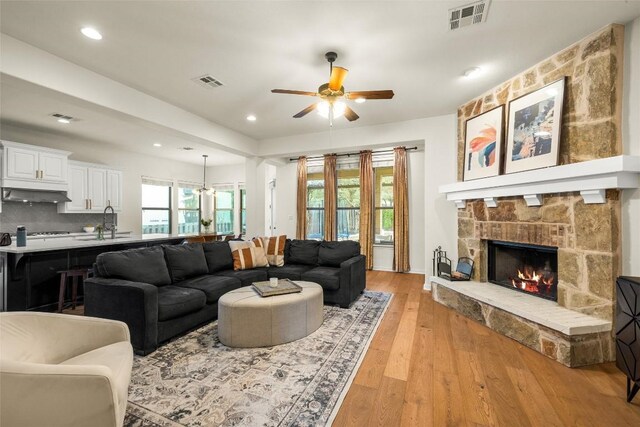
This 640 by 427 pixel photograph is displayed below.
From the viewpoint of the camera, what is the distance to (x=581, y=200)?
107 inches

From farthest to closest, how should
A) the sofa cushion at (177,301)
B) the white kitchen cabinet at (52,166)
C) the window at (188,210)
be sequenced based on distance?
the window at (188,210), the white kitchen cabinet at (52,166), the sofa cushion at (177,301)

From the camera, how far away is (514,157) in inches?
132

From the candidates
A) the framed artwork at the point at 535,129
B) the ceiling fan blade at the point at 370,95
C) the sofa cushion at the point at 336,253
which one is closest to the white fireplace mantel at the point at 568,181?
the framed artwork at the point at 535,129

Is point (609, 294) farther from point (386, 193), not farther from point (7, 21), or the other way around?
point (7, 21)

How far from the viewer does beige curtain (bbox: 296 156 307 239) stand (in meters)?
7.32

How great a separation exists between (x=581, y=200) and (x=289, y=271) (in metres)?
3.46

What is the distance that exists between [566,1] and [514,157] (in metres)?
1.56

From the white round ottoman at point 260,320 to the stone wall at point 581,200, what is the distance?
2.71 meters

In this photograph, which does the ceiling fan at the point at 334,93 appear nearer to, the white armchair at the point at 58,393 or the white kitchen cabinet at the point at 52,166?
the white armchair at the point at 58,393

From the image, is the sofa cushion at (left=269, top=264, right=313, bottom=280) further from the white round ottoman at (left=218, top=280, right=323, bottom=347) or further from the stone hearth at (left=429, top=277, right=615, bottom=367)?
the stone hearth at (left=429, top=277, right=615, bottom=367)

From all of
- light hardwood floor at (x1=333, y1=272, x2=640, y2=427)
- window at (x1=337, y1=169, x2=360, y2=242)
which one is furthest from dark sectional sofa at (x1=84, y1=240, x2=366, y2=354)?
window at (x1=337, y1=169, x2=360, y2=242)

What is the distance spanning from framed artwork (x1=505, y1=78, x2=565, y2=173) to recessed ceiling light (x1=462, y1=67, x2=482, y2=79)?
579 millimetres

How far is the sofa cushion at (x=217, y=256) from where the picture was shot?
4.01 metres

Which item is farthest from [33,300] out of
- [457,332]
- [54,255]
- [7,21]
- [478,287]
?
[478,287]
